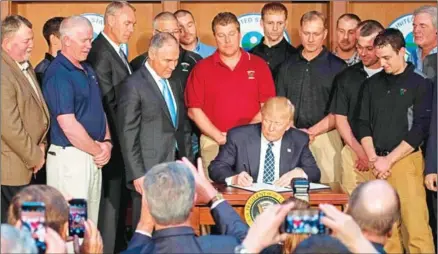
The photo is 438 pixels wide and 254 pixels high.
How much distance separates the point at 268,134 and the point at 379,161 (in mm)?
847

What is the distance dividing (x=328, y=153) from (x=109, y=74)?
5.44 ft

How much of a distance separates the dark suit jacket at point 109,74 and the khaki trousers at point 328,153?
1416 mm

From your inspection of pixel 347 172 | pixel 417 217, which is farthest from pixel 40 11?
pixel 417 217

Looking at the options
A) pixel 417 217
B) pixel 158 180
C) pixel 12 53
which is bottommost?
pixel 417 217

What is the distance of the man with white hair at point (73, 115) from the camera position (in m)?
6.91

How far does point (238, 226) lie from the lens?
457 cm

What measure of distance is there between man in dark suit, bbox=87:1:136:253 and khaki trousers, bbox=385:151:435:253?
1.83 m

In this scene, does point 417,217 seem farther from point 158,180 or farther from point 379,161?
point 158,180

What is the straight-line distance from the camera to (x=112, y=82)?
7.47 m

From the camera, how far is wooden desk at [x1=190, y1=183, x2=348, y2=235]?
632cm

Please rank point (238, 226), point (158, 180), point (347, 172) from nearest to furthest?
point (158, 180)
point (238, 226)
point (347, 172)

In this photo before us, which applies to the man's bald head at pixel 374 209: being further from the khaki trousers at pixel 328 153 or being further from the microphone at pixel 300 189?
the khaki trousers at pixel 328 153

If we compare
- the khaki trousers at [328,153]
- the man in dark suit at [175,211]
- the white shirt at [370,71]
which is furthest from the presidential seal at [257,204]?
the white shirt at [370,71]

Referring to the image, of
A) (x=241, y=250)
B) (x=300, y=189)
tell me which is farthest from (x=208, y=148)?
(x=241, y=250)
